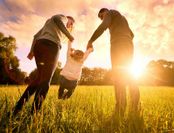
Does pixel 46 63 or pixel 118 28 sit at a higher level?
pixel 118 28

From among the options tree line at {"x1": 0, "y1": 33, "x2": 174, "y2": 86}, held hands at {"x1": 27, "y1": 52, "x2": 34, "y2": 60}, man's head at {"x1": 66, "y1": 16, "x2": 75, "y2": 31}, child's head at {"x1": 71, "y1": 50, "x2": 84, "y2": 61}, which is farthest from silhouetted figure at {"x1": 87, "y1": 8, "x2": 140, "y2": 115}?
tree line at {"x1": 0, "y1": 33, "x2": 174, "y2": 86}

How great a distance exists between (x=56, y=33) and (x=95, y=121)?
6.12 feet

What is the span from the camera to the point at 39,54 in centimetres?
430

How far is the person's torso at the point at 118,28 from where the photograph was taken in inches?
195

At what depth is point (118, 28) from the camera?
5023mm

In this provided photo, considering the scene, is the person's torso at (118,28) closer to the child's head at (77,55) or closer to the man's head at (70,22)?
the man's head at (70,22)

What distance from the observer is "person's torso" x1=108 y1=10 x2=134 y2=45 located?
4.96 meters

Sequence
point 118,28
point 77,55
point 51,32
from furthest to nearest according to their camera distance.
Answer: point 77,55
point 118,28
point 51,32

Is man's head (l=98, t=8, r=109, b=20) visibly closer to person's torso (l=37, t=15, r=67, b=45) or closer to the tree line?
person's torso (l=37, t=15, r=67, b=45)

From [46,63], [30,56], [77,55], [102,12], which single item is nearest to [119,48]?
[102,12]

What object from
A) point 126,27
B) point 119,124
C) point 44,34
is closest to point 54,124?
point 119,124

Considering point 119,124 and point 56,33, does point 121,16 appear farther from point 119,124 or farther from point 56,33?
point 119,124

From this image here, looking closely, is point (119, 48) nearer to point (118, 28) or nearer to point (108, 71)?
point (118, 28)

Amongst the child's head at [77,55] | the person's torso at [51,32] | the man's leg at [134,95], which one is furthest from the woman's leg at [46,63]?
the child's head at [77,55]
